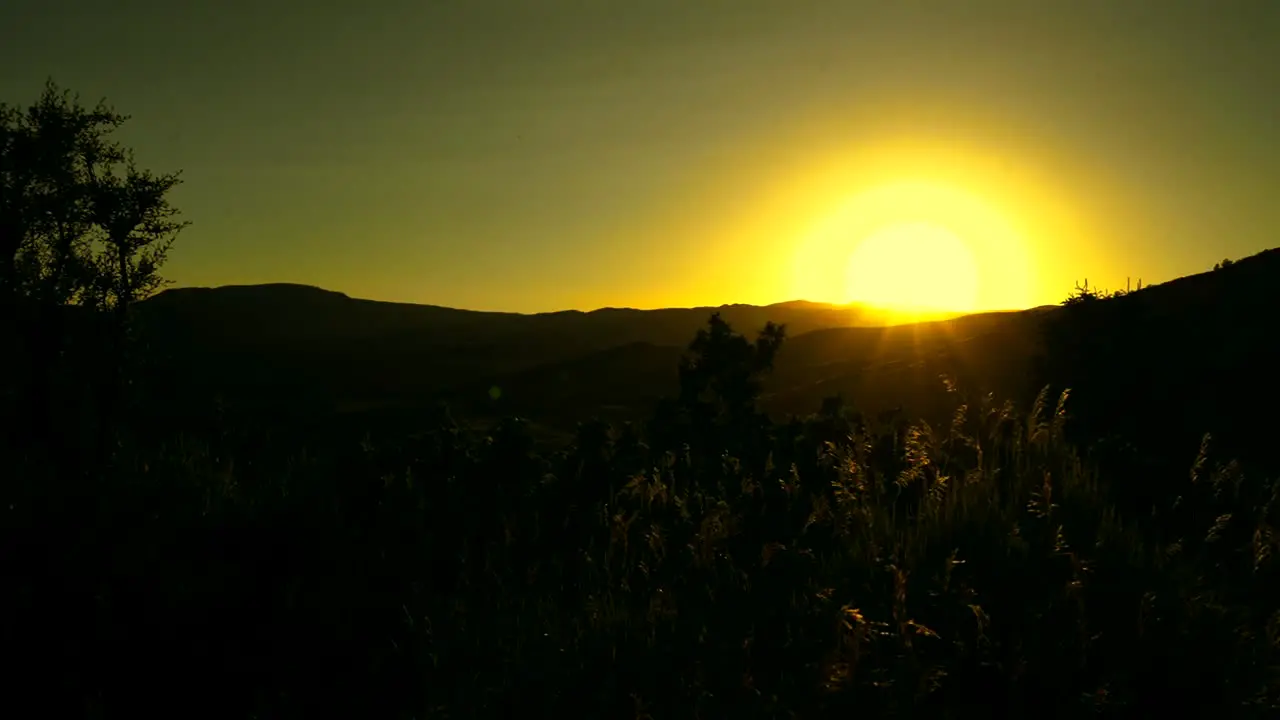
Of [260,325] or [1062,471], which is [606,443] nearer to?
[1062,471]

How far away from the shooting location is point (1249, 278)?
39.2 meters

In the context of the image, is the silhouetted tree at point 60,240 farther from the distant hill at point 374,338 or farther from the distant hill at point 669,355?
the distant hill at point 374,338

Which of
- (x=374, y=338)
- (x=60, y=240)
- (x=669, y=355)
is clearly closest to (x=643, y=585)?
(x=60, y=240)

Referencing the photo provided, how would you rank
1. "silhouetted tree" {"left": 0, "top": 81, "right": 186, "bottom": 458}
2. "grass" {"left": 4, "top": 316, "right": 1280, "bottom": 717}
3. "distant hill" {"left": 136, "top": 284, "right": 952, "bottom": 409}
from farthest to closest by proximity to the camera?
1. "distant hill" {"left": 136, "top": 284, "right": 952, "bottom": 409}
2. "silhouetted tree" {"left": 0, "top": 81, "right": 186, "bottom": 458}
3. "grass" {"left": 4, "top": 316, "right": 1280, "bottom": 717}

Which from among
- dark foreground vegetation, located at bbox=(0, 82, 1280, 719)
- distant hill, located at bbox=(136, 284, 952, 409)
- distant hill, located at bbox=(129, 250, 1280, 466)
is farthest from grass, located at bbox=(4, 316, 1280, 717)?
distant hill, located at bbox=(136, 284, 952, 409)

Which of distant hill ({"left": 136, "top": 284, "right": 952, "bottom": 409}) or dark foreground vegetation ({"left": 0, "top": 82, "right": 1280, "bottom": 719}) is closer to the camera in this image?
dark foreground vegetation ({"left": 0, "top": 82, "right": 1280, "bottom": 719})

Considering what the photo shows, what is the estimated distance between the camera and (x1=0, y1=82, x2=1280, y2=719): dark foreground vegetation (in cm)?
356

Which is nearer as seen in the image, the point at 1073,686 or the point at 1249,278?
the point at 1073,686

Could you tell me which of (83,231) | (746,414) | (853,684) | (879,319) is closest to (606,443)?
(853,684)

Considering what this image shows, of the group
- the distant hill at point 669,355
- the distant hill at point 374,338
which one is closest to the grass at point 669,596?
the distant hill at point 669,355

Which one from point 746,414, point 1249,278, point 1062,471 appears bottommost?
point 746,414

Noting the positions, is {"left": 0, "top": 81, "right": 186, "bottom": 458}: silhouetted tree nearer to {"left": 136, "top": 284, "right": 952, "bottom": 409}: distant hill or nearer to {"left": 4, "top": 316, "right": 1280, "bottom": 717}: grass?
{"left": 4, "top": 316, "right": 1280, "bottom": 717}: grass

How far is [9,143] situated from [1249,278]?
44628 mm

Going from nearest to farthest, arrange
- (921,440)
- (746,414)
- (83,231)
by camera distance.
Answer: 1. (921,440)
2. (746,414)
3. (83,231)
